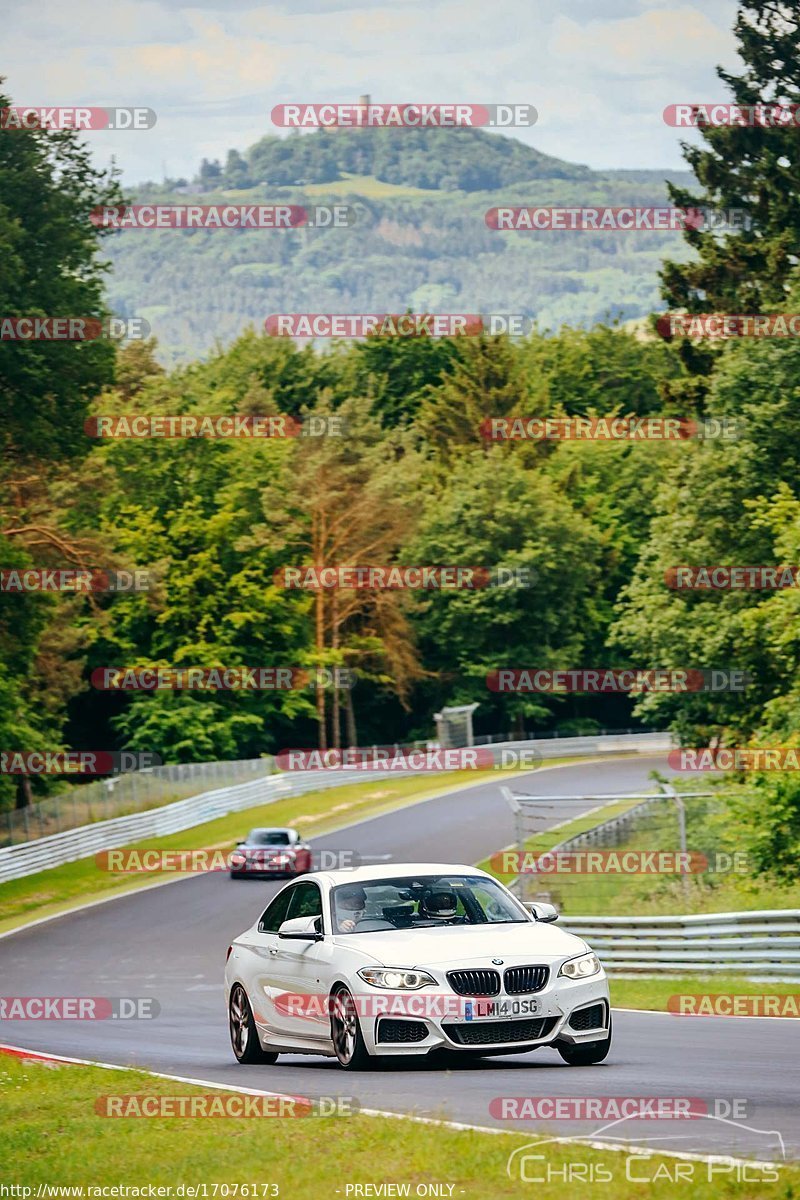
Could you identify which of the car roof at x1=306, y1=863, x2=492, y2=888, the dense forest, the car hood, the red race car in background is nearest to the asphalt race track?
the red race car in background

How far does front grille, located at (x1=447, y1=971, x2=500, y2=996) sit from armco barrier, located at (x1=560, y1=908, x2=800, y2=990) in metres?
8.85

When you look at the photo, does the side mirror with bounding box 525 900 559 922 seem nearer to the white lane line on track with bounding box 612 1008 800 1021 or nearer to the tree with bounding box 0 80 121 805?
the white lane line on track with bounding box 612 1008 800 1021

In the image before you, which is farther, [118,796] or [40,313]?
[118,796]

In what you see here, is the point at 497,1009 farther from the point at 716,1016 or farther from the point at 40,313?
the point at 40,313

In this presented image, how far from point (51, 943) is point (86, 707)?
158ft

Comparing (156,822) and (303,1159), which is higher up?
(303,1159)

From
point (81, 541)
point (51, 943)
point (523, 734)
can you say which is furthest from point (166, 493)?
point (51, 943)

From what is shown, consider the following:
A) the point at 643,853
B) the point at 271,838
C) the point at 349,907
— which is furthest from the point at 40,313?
the point at 349,907

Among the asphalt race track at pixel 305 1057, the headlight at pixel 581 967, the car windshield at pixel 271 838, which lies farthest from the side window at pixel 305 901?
the car windshield at pixel 271 838

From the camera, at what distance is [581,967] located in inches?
489

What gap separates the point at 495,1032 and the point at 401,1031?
2.07 ft

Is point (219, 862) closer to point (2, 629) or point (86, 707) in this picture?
point (2, 629)

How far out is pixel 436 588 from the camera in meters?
92.1

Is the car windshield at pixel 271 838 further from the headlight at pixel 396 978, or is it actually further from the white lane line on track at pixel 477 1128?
the headlight at pixel 396 978
